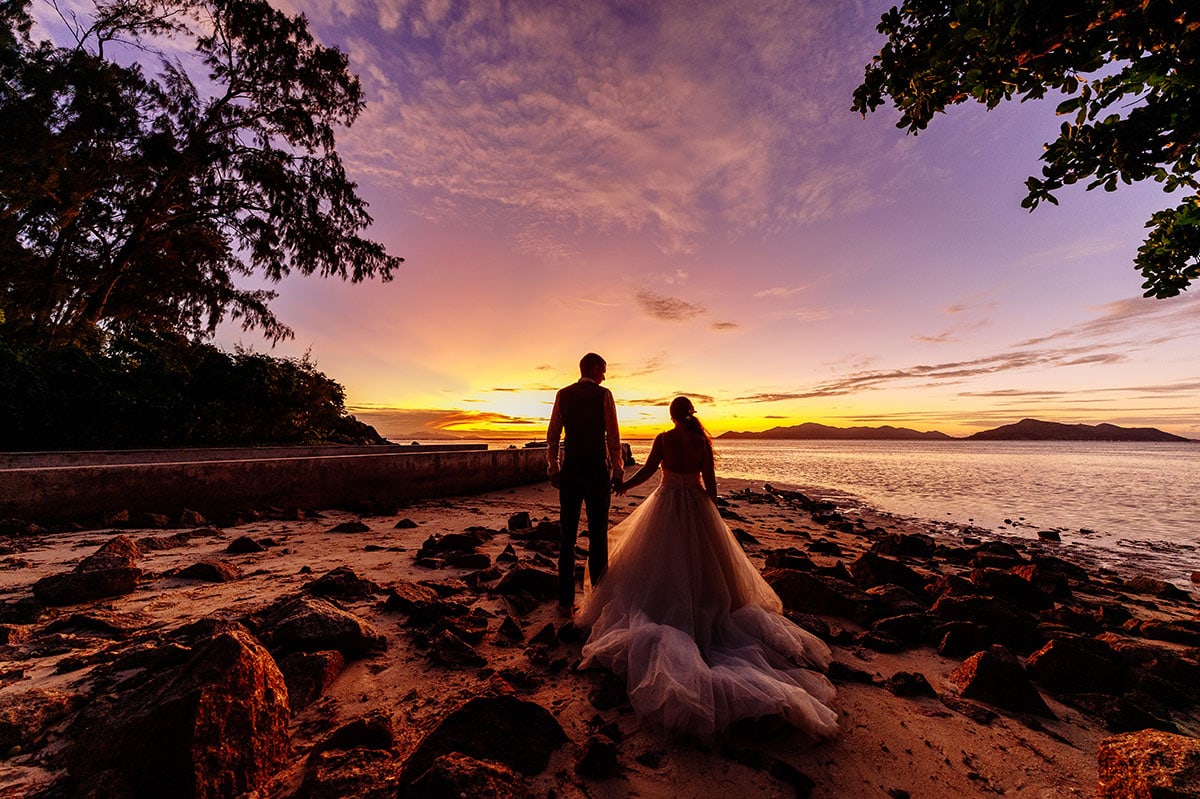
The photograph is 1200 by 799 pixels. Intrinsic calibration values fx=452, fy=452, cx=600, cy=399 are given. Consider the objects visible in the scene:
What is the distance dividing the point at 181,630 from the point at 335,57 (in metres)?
22.2

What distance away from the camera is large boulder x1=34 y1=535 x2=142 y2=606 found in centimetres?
383

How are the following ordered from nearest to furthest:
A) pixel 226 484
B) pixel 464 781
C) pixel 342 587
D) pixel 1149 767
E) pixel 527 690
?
pixel 464 781 → pixel 1149 767 → pixel 527 690 → pixel 342 587 → pixel 226 484

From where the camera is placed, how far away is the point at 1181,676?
377cm

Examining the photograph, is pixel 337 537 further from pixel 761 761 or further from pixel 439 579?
pixel 761 761

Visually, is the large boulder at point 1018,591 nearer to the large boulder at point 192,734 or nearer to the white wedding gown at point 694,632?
the white wedding gown at point 694,632

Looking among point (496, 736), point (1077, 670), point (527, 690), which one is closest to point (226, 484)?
point (527, 690)

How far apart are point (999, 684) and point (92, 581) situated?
7.41m

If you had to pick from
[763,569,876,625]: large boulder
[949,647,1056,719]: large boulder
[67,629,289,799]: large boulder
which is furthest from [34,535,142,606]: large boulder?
[949,647,1056,719]: large boulder

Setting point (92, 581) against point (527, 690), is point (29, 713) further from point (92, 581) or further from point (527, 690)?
point (527, 690)

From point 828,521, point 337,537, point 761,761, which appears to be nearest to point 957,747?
point 761,761

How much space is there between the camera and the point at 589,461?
181 inches

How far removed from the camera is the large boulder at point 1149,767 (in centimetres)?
203

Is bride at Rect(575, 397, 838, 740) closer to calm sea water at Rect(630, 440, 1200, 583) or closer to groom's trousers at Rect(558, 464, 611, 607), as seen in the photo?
groom's trousers at Rect(558, 464, 611, 607)

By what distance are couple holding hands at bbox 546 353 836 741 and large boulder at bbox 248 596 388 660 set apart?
5.52 ft
